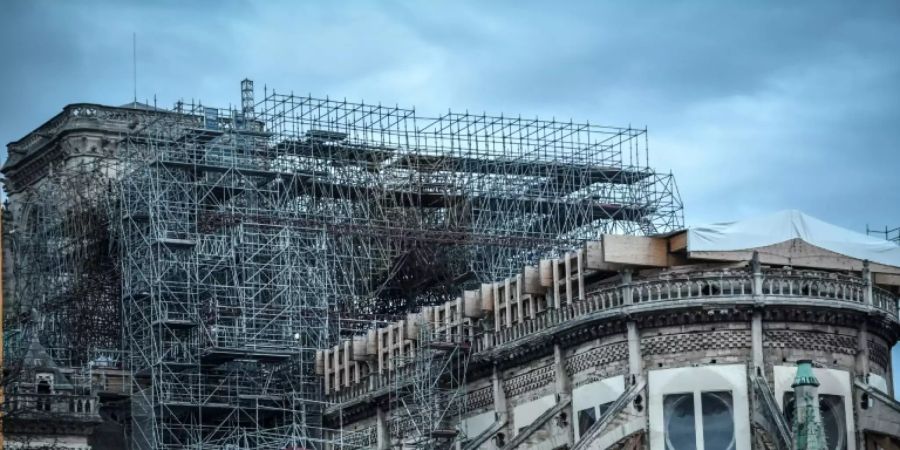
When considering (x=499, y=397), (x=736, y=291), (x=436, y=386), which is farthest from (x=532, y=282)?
(x=736, y=291)

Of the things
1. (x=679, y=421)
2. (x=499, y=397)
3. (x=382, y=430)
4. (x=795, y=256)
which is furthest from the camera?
(x=382, y=430)

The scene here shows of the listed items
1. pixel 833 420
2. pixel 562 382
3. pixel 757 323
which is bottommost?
pixel 833 420

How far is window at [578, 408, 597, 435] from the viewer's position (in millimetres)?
79000

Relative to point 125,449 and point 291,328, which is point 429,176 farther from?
point 125,449

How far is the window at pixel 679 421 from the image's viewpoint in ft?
249

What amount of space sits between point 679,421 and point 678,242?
20.6 feet

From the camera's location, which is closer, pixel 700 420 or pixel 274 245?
pixel 700 420

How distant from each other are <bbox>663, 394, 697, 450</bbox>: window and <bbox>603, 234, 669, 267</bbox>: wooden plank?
476 centimetres

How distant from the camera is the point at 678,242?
7831cm

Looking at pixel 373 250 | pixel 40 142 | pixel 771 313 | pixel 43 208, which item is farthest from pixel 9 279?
pixel 771 313

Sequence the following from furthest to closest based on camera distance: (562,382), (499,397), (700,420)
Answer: (499,397), (562,382), (700,420)

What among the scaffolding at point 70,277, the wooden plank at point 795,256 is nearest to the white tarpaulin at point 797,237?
the wooden plank at point 795,256

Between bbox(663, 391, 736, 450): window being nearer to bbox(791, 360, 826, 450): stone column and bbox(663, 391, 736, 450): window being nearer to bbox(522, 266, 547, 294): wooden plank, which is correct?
bbox(522, 266, 547, 294): wooden plank

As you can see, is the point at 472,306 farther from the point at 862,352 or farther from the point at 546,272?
the point at 862,352
